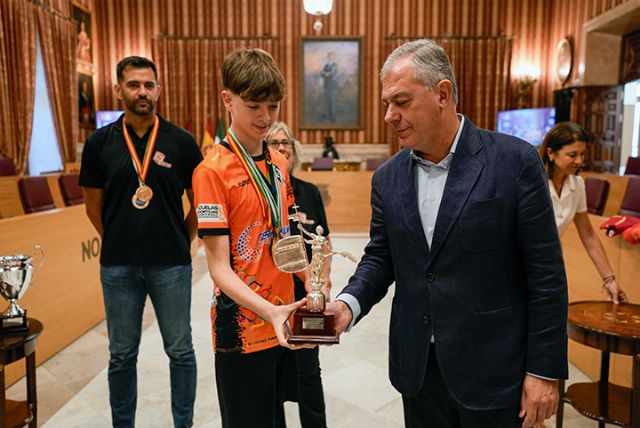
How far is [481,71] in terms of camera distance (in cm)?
1197

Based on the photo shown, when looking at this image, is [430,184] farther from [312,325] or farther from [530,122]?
[530,122]

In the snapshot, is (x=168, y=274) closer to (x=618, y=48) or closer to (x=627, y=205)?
(x=627, y=205)

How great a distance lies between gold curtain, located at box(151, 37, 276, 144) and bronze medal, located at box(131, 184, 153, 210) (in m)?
9.84

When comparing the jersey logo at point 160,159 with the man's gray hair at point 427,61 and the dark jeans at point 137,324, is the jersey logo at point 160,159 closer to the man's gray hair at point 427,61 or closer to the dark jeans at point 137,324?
the dark jeans at point 137,324

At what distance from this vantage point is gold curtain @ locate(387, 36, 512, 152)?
11883 mm

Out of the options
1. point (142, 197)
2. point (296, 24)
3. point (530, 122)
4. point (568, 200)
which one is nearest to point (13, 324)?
point (142, 197)

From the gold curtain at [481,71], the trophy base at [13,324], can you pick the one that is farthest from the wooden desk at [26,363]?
the gold curtain at [481,71]

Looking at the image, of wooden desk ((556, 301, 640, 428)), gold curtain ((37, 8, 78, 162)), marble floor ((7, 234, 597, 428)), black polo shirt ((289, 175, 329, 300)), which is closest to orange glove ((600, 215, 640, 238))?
wooden desk ((556, 301, 640, 428))

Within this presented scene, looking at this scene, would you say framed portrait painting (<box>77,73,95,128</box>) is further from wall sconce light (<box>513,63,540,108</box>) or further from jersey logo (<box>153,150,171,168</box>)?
jersey logo (<box>153,150,171,168</box>)

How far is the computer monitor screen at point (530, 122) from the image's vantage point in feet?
33.7

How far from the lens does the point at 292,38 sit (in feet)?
39.3

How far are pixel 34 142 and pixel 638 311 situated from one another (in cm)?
1031

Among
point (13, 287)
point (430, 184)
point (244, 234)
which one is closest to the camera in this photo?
point (430, 184)

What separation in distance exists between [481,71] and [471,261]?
11.7 metres
